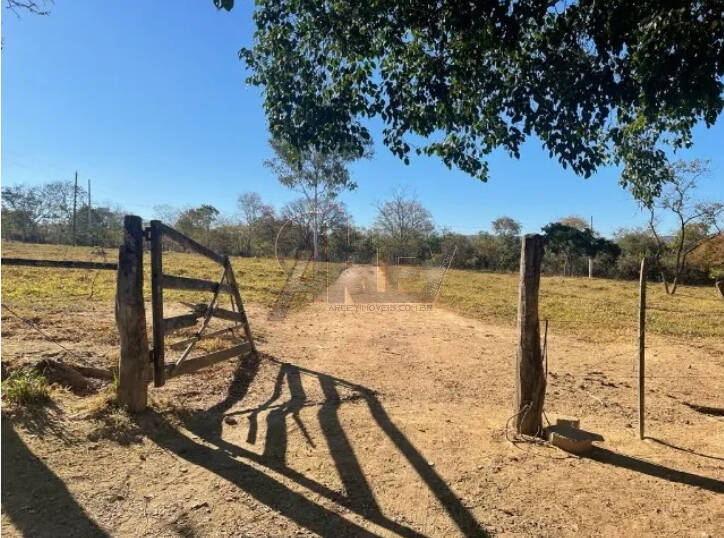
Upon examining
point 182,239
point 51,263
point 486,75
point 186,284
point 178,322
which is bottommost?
point 178,322

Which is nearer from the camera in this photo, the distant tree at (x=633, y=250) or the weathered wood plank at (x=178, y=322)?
the weathered wood plank at (x=178, y=322)

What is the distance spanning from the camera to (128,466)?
9.82ft

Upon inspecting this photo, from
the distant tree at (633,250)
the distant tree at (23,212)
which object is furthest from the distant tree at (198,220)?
the distant tree at (633,250)

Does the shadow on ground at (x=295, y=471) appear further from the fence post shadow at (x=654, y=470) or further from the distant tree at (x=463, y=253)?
the distant tree at (x=463, y=253)

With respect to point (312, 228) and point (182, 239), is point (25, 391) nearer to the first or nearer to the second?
point (182, 239)

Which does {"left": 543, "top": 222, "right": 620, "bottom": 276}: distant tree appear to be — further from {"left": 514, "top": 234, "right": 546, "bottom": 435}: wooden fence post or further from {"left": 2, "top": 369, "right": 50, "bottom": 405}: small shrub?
{"left": 2, "top": 369, "right": 50, "bottom": 405}: small shrub

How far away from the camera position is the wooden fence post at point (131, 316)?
12.2 ft

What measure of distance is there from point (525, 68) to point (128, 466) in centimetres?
422

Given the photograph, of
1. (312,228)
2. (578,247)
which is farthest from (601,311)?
(578,247)

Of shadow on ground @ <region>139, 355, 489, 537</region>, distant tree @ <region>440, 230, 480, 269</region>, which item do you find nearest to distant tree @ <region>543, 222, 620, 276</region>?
distant tree @ <region>440, 230, 480, 269</region>

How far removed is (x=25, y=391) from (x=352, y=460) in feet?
8.82

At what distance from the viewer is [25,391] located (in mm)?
3512

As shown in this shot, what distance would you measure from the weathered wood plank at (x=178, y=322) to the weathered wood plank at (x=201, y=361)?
36 centimetres

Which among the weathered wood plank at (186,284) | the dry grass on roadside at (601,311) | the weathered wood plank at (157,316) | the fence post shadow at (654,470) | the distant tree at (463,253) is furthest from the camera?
the distant tree at (463,253)
